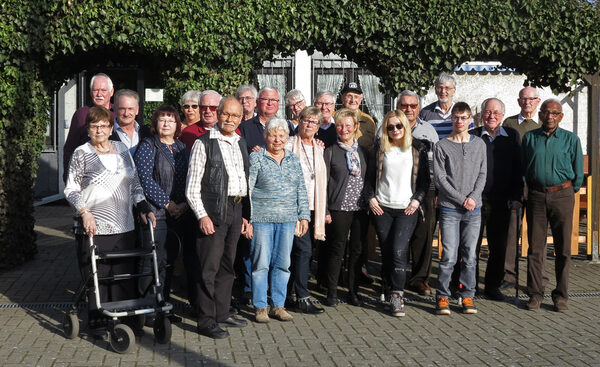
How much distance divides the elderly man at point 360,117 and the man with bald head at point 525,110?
1510mm

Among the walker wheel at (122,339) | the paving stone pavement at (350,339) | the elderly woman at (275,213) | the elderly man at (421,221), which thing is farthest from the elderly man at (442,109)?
the walker wheel at (122,339)

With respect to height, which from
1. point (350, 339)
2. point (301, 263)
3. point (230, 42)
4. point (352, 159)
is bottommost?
point (350, 339)

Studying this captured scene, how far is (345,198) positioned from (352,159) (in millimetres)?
377

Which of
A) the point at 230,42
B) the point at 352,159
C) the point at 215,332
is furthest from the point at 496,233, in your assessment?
the point at 230,42

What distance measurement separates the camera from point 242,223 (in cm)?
654

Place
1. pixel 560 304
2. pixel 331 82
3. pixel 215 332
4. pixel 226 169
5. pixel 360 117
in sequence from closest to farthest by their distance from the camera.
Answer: pixel 215 332, pixel 226 169, pixel 560 304, pixel 360 117, pixel 331 82

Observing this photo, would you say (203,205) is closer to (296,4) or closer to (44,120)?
(296,4)

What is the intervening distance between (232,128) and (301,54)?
1147 cm

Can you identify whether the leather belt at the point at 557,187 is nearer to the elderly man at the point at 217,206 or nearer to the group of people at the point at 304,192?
the group of people at the point at 304,192

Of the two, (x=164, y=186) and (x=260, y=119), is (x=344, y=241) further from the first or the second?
(x=164, y=186)

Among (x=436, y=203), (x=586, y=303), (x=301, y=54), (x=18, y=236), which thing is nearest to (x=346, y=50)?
(x=436, y=203)

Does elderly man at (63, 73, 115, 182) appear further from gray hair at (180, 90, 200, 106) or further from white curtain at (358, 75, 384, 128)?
white curtain at (358, 75, 384, 128)

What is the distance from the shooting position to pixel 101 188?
6059mm

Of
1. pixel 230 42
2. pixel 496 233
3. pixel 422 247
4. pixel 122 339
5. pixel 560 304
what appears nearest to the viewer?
pixel 122 339
